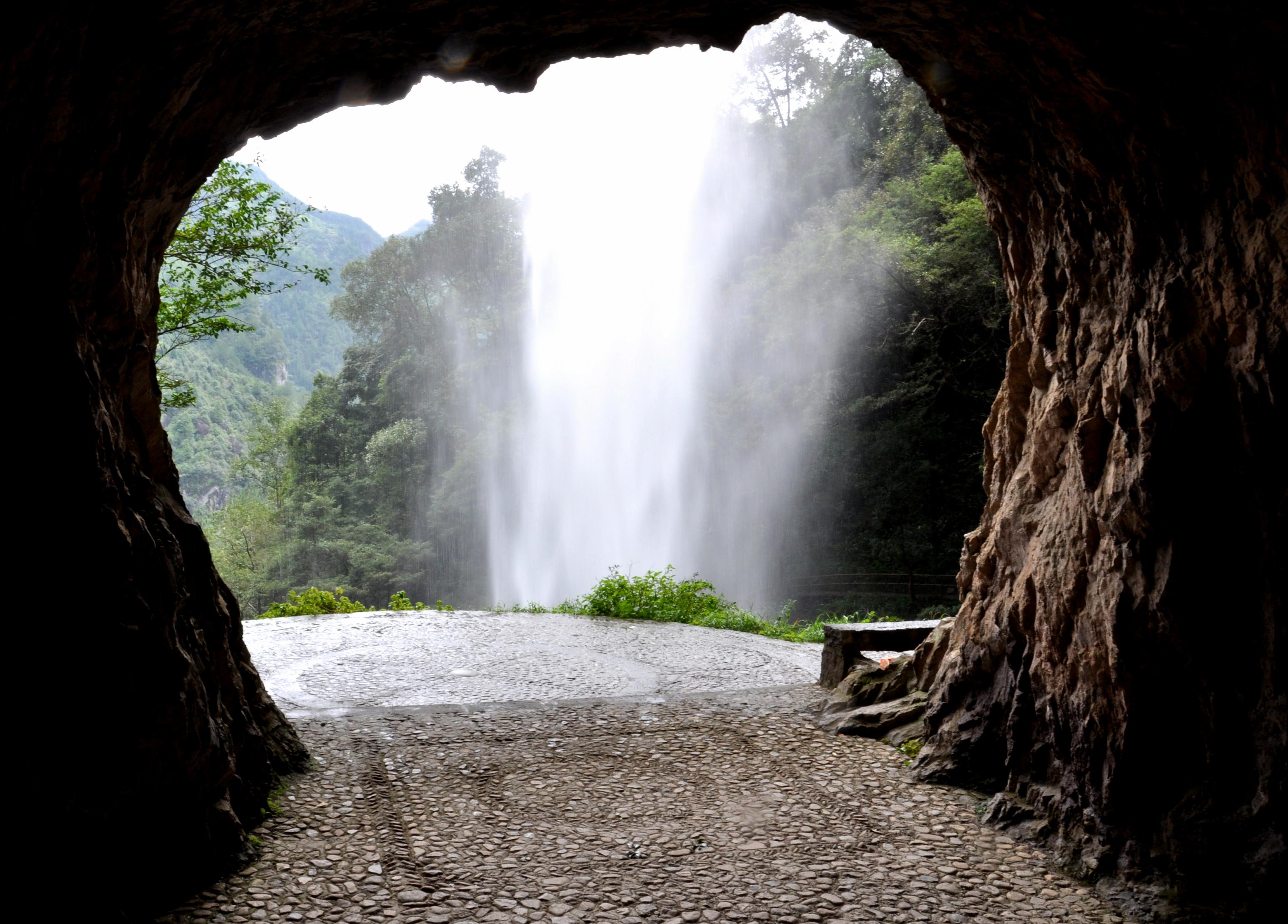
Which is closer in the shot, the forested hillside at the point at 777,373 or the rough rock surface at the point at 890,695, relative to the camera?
the rough rock surface at the point at 890,695

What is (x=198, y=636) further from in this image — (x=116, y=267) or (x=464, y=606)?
(x=464, y=606)

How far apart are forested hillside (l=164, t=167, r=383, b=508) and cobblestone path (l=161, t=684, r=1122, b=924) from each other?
2722 cm

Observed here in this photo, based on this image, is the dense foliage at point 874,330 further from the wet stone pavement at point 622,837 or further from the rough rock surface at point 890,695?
the wet stone pavement at point 622,837

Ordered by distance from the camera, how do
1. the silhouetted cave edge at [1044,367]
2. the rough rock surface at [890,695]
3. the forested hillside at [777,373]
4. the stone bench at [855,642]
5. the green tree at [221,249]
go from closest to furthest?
the silhouetted cave edge at [1044,367]
the rough rock surface at [890,695]
the stone bench at [855,642]
the green tree at [221,249]
the forested hillside at [777,373]

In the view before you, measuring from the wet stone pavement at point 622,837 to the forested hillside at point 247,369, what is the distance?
27126 millimetres

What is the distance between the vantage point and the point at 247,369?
155 ft

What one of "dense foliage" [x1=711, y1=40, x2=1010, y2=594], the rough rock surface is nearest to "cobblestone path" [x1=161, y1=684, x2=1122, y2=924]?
the rough rock surface

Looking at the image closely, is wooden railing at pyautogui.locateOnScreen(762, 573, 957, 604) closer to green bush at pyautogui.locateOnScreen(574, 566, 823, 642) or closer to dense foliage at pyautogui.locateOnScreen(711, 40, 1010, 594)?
dense foliage at pyautogui.locateOnScreen(711, 40, 1010, 594)

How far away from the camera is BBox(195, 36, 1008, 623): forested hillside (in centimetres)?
1677

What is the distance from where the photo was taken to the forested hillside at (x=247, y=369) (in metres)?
39.0

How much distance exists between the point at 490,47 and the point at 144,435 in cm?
246

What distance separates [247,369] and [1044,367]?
1919 inches

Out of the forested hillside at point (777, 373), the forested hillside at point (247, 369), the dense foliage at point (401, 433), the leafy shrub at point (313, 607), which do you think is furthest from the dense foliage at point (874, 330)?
the forested hillside at point (247, 369)

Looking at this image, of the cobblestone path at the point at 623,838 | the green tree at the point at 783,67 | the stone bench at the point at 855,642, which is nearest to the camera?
the cobblestone path at the point at 623,838
